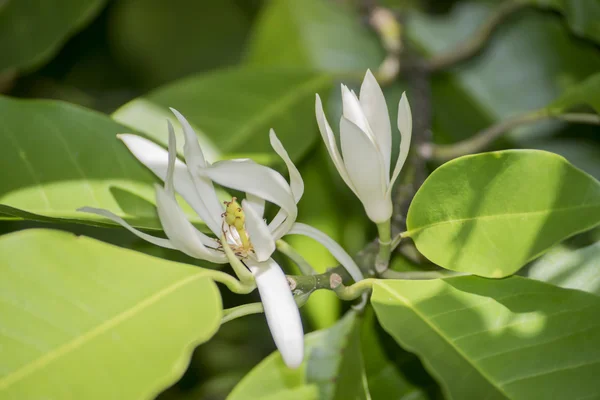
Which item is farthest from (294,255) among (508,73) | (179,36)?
(179,36)

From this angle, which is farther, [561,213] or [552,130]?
[552,130]

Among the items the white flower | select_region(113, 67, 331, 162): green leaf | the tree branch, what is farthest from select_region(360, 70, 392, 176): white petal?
the tree branch

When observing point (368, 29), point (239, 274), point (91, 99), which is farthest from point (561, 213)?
point (91, 99)

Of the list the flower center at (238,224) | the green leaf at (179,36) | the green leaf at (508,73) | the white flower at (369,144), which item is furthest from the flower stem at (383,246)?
the green leaf at (179,36)

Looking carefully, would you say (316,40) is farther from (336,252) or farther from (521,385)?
(521,385)

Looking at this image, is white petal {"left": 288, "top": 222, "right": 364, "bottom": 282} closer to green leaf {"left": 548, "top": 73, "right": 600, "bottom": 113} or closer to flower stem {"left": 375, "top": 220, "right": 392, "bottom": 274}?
flower stem {"left": 375, "top": 220, "right": 392, "bottom": 274}

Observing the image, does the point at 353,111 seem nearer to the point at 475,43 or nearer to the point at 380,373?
the point at 380,373
